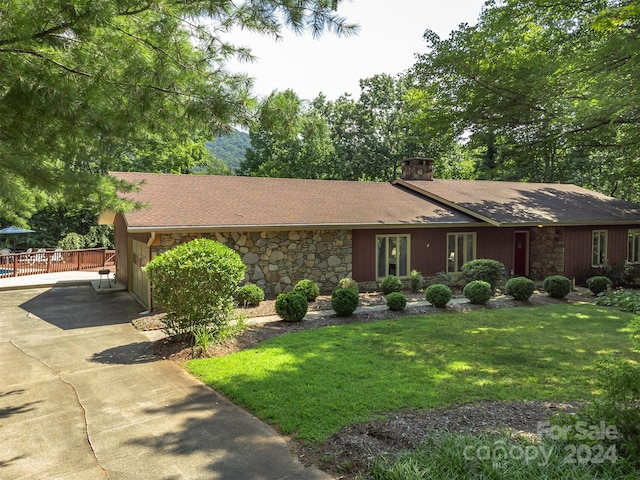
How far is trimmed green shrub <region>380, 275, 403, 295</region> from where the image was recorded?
1284 cm

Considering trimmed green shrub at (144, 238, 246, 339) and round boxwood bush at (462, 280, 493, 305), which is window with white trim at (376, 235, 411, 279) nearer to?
round boxwood bush at (462, 280, 493, 305)

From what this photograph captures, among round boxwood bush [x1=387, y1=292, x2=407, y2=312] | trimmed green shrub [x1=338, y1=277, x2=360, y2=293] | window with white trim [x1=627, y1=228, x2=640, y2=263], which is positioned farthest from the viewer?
window with white trim [x1=627, y1=228, x2=640, y2=263]

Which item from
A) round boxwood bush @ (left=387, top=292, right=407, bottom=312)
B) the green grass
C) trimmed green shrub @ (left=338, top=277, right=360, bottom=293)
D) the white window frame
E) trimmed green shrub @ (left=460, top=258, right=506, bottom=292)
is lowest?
the green grass

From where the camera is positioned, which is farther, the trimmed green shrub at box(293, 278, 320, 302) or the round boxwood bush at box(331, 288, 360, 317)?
the trimmed green shrub at box(293, 278, 320, 302)

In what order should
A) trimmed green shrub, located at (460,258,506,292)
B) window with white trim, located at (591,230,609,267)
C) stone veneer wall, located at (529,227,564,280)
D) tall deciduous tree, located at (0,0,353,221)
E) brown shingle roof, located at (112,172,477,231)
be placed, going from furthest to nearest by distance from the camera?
window with white trim, located at (591,230,609,267) → stone veneer wall, located at (529,227,564,280) → trimmed green shrub, located at (460,258,506,292) → brown shingle roof, located at (112,172,477,231) → tall deciduous tree, located at (0,0,353,221)

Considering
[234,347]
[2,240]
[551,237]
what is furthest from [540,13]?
[2,240]

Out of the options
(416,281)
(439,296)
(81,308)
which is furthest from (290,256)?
(81,308)

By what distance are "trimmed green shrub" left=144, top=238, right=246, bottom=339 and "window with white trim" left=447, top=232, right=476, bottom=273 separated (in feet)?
31.3

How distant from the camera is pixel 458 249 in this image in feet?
49.7

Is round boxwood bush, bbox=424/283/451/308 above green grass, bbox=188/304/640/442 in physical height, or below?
above

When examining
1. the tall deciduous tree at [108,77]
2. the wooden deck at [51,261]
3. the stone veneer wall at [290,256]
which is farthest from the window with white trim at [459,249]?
the wooden deck at [51,261]

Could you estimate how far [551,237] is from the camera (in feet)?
53.5

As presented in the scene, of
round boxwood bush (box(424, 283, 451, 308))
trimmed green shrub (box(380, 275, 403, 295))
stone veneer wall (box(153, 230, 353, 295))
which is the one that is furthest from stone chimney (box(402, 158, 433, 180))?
round boxwood bush (box(424, 283, 451, 308))

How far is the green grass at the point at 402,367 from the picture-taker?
5121mm
